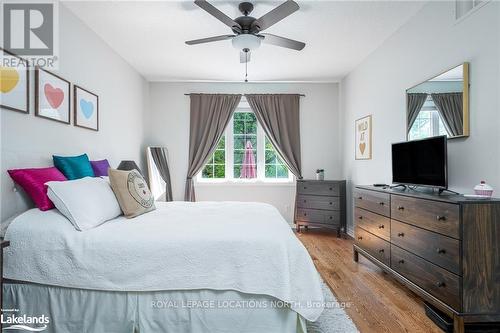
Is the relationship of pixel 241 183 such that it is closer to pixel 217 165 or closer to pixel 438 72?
pixel 217 165

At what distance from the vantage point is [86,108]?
2.85 m

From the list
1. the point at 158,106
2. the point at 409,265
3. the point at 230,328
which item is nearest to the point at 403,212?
the point at 409,265

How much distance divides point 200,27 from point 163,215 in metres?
2.02

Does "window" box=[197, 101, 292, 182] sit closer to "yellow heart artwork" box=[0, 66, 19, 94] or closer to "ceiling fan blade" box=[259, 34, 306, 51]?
"ceiling fan blade" box=[259, 34, 306, 51]

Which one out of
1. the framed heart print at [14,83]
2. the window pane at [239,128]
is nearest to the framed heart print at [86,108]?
the framed heart print at [14,83]

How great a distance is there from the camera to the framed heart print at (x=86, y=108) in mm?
2693

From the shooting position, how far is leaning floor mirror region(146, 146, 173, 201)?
171 inches

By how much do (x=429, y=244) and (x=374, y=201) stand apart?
803 mm

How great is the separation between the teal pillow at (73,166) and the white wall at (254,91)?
2.26m

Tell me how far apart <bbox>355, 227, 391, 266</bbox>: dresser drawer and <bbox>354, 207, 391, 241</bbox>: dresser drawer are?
0.05 m

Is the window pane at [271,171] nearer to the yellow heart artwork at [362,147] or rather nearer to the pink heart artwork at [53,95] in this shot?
the yellow heart artwork at [362,147]

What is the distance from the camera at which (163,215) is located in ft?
7.28

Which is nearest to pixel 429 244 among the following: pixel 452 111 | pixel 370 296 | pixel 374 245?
pixel 370 296

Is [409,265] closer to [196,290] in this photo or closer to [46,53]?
[196,290]
